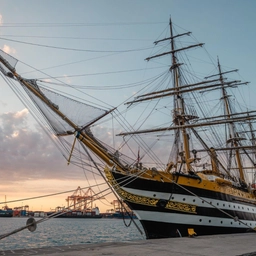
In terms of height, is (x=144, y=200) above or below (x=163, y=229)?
above

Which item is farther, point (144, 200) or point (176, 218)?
point (176, 218)

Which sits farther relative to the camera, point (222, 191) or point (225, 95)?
point (225, 95)

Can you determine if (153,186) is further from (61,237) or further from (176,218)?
(61,237)

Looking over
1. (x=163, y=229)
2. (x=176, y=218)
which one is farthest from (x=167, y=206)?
(x=163, y=229)

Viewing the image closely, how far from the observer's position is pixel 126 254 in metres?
8.24

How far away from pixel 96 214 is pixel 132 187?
141033mm

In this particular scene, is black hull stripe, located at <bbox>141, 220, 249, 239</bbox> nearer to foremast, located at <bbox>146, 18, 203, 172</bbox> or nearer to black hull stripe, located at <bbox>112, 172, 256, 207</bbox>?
black hull stripe, located at <bbox>112, 172, 256, 207</bbox>

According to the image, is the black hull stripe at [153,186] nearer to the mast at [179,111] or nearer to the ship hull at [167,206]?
the ship hull at [167,206]

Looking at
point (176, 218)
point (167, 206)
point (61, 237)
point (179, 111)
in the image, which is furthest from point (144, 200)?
point (61, 237)

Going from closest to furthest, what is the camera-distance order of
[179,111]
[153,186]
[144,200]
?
1. [144,200]
2. [153,186]
3. [179,111]

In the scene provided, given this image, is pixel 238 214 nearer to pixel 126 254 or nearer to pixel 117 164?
pixel 117 164

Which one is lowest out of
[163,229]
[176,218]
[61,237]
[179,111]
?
[61,237]

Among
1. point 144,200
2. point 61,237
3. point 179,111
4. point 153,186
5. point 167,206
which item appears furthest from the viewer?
point 61,237

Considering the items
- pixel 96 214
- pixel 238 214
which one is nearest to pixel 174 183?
pixel 238 214
